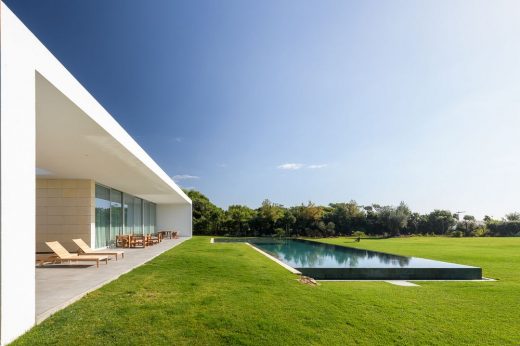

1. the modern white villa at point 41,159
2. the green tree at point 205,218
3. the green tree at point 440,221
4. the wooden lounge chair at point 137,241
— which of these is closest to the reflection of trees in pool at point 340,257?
the wooden lounge chair at point 137,241

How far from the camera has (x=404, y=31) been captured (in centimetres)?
1388

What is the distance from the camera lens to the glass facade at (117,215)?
51.4 ft

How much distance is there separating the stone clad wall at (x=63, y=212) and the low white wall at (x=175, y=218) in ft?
47.6

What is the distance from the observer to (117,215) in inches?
729

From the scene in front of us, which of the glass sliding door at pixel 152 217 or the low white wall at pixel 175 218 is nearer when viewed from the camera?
the glass sliding door at pixel 152 217

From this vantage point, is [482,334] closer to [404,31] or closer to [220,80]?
[404,31]

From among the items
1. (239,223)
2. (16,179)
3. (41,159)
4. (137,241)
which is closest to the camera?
(16,179)

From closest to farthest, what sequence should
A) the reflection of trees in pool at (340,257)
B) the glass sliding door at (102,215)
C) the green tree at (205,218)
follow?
the reflection of trees in pool at (340,257), the glass sliding door at (102,215), the green tree at (205,218)

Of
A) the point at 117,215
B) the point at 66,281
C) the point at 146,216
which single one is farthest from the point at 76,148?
the point at 146,216

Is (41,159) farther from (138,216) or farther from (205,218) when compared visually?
(205,218)

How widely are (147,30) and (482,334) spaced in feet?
48.8

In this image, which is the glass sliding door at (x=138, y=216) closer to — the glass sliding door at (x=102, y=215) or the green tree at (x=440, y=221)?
the glass sliding door at (x=102, y=215)

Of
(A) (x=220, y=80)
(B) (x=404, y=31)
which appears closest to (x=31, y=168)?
(B) (x=404, y=31)

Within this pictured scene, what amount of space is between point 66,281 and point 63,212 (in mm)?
7573
